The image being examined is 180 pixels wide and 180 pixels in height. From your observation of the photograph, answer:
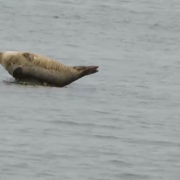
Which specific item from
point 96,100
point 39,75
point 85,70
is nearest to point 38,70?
point 39,75

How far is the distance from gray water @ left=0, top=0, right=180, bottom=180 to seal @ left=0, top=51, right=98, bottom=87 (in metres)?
0.14

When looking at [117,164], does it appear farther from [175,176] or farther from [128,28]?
[128,28]

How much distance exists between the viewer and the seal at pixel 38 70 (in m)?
19.2

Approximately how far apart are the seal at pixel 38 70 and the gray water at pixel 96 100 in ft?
0.46

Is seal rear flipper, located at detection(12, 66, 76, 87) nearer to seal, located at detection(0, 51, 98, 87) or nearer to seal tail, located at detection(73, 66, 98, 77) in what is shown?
seal, located at detection(0, 51, 98, 87)

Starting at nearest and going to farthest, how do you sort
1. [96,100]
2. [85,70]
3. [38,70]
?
[96,100] < [38,70] < [85,70]

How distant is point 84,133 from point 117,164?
5.25 feet

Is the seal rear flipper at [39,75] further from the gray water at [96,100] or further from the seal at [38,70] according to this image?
the gray water at [96,100]

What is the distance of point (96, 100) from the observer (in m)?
18.9

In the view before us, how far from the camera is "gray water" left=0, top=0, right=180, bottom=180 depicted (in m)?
14.9

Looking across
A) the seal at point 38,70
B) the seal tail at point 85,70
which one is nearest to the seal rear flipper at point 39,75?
the seal at point 38,70

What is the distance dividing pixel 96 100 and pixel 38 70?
0.95 m

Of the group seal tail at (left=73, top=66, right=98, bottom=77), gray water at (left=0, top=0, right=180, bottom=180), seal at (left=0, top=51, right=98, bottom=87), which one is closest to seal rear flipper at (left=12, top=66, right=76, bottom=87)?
seal at (left=0, top=51, right=98, bottom=87)

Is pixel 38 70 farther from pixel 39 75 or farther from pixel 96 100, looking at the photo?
pixel 96 100
